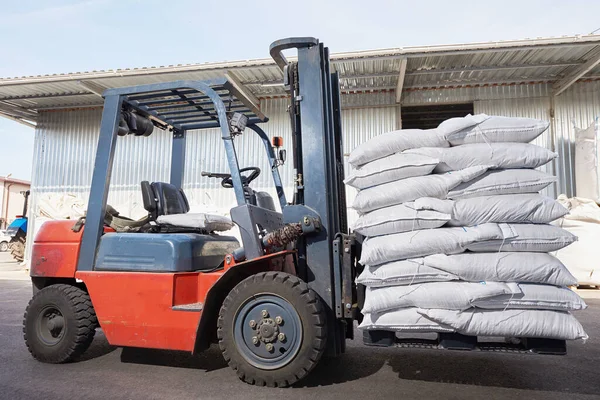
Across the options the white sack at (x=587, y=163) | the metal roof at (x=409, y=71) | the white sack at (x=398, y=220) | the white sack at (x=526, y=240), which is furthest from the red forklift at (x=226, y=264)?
the white sack at (x=587, y=163)

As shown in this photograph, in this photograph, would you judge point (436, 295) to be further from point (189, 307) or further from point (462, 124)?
point (189, 307)

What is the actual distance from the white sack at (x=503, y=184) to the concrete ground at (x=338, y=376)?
142 centimetres

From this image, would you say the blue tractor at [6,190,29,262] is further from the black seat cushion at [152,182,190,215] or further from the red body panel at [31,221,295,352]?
the red body panel at [31,221,295,352]

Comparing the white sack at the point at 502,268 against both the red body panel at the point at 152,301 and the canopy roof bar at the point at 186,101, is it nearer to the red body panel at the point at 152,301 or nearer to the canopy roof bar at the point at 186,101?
the red body panel at the point at 152,301

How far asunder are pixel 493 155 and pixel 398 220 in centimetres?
82

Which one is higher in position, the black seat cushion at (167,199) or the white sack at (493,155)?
the white sack at (493,155)

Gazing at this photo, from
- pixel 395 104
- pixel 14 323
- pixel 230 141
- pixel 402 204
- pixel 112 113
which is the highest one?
pixel 395 104

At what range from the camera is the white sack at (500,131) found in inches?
124

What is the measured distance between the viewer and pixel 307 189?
11.7 feet

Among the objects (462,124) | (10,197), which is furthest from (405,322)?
(10,197)

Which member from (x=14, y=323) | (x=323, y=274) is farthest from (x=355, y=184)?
(x=14, y=323)

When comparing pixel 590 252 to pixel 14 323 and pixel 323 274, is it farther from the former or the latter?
pixel 14 323

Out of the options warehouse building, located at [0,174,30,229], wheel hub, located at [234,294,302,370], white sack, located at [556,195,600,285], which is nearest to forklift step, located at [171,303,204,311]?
wheel hub, located at [234,294,302,370]

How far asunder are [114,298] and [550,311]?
329 cm
